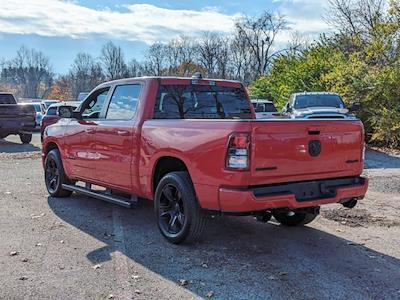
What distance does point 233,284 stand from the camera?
4.34 m

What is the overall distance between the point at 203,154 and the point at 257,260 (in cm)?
126

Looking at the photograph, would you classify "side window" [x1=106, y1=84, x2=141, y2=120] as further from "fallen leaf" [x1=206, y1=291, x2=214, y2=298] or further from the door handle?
"fallen leaf" [x1=206, y1=291, x2=214, y2=298]

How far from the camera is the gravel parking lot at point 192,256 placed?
4.22 meters

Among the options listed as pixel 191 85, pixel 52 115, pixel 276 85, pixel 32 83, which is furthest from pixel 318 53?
pixel 32 83

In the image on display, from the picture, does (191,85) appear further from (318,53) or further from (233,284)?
(318,53)

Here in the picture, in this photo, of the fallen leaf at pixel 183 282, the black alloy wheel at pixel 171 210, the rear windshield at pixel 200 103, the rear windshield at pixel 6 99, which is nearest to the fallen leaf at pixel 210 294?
the fallen leaf at pixel 183 282

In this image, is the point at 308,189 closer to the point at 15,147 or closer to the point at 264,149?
the point at 264,149

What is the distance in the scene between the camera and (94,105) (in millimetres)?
7207

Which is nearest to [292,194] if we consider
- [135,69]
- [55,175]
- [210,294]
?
[210,294]

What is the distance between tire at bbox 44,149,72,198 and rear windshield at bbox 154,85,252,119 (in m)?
2.66

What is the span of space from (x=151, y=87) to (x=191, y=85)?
2.07ft

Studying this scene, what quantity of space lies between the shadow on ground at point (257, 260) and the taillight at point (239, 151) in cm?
105

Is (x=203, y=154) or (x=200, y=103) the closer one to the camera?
(x=203, y=154)

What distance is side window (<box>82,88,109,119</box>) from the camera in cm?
698
